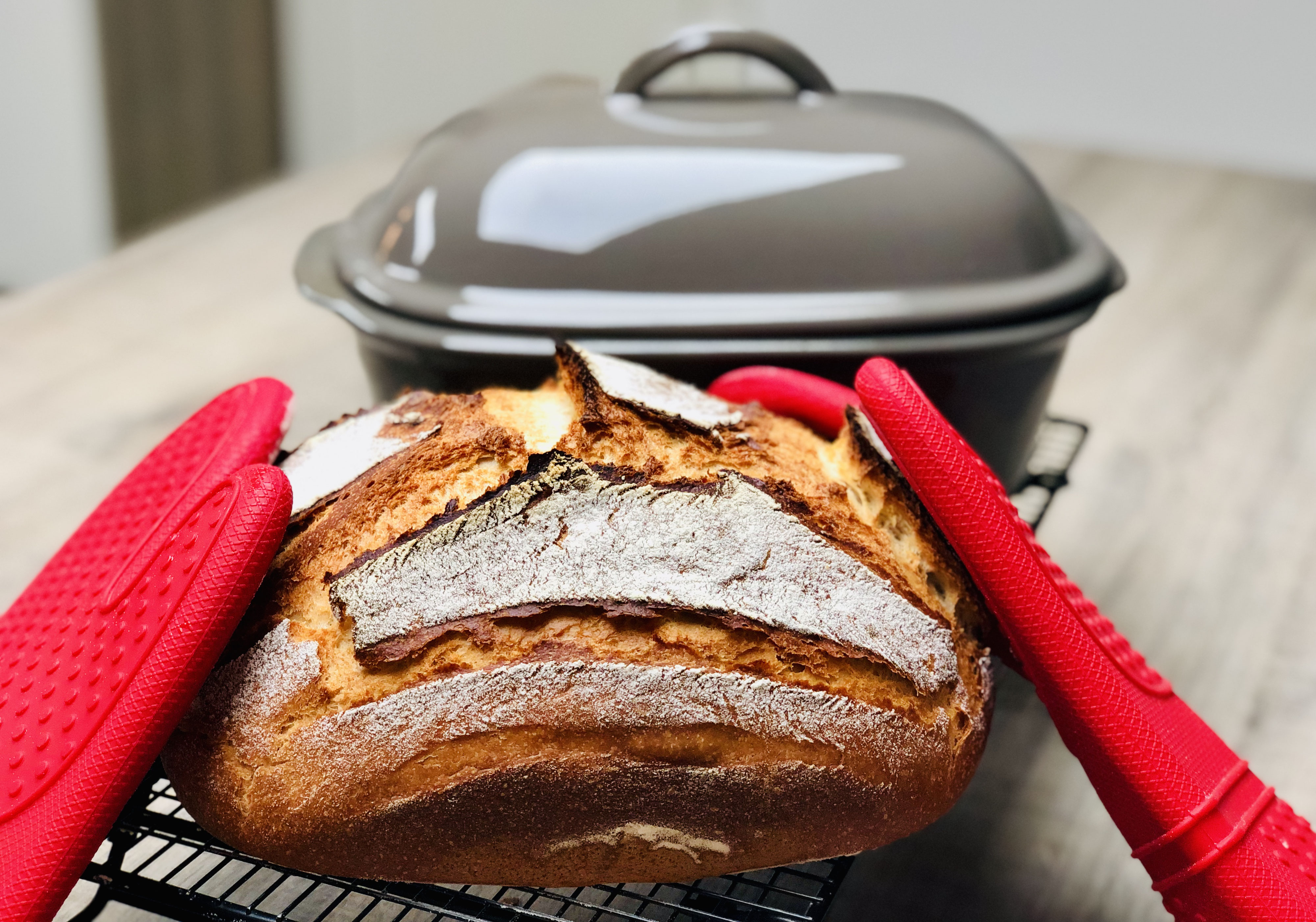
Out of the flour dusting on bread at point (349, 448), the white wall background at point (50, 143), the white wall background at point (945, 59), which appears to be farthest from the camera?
the white wall background at point (945, 59)

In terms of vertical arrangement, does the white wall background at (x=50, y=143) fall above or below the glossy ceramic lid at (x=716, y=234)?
below

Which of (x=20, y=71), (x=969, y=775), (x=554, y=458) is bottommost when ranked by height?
(x=20, y=71)

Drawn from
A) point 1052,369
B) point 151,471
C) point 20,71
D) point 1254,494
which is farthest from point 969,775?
point 20,71

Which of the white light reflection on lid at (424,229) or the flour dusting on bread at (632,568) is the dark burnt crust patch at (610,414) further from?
the white light reflection on lid at (424,229)

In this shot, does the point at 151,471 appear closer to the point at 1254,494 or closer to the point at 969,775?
the point at 969,775

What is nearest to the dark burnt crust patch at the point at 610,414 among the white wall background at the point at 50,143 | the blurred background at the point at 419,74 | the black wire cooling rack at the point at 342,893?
the black wire cooling rack at the point at 342,893

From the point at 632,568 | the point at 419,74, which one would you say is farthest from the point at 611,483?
the point at 419,74

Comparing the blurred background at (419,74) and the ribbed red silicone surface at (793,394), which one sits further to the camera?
the blurred background at (419,74)
